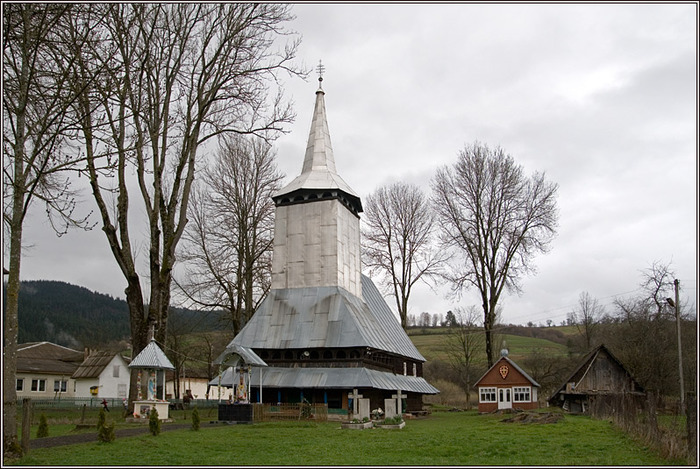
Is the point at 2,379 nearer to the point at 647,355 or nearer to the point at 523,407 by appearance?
the point at 523,407

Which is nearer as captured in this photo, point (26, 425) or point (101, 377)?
point (26, 425)

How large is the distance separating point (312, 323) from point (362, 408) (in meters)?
5.64

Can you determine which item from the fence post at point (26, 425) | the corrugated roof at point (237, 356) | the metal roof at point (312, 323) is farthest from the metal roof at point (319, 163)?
the fence post at point (26, 425)

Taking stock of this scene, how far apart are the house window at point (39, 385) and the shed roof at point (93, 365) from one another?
7.78 feet

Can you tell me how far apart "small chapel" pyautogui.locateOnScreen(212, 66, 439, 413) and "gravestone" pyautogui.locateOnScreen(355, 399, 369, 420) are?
12.7 inches

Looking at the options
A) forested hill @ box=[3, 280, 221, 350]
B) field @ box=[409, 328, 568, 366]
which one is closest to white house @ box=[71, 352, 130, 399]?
forested hill @ box=[3, 280, 221, 350]

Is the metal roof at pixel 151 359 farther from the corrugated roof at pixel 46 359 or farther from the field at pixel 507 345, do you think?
the field at pixel 507 345

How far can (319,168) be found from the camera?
34.9 m

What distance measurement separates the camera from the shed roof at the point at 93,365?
5219 centimetres

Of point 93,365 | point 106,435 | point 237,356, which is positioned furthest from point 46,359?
point 106,435

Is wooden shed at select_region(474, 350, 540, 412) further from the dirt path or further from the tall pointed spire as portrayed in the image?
the dirt path

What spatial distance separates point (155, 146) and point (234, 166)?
1400cm

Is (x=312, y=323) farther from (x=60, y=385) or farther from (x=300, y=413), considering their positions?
(x=60, y=385)

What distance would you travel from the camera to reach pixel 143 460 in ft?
40.0
